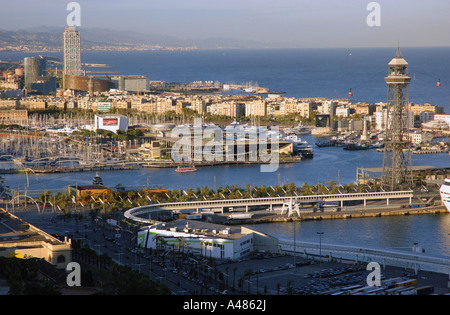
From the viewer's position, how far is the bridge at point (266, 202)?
43.9ft

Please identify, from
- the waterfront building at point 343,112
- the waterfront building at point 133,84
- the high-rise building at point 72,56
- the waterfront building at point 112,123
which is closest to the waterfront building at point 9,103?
the waterfront building at point 112,123

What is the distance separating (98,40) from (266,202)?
89.6 metres

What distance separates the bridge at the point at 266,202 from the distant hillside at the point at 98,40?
61690 mm

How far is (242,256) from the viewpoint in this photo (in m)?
10.2

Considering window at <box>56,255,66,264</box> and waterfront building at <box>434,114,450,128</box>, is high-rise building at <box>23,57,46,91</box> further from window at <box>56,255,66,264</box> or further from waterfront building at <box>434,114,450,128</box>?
window at <box>56,255,66,264</box>

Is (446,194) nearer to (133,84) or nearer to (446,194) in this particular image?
(446,194)

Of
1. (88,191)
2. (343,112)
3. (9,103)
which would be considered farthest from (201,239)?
(9,103)

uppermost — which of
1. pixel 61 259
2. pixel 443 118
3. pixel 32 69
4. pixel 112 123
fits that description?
pixel 32 69

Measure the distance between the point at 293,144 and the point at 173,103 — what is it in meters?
11.1

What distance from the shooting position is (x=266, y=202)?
13977 millimetres

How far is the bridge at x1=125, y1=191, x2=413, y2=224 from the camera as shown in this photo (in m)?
13.4

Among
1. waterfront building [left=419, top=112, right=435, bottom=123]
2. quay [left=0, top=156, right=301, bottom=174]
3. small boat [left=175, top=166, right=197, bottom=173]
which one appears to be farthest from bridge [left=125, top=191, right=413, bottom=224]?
waterfront building [left=419, top=112, right=435, bottom=123]

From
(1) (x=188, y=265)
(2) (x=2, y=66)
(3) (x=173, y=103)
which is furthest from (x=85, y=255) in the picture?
(2) (x=2, y=66)
